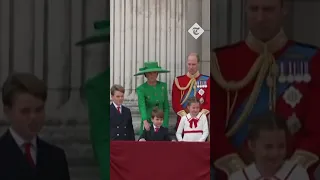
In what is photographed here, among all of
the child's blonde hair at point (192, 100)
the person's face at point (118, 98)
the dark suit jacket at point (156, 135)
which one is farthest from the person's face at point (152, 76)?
the person's face at point (118, 98)

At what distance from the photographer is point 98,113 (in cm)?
198

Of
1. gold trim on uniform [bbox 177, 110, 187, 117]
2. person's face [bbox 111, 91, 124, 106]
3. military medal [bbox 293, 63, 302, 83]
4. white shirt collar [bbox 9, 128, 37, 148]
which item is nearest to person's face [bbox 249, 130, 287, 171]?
military medal [bbox 293, 63, 302, 83]

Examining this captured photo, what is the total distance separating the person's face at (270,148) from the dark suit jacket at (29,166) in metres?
0.57

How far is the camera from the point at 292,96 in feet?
6.37

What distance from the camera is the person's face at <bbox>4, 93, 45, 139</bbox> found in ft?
6.31

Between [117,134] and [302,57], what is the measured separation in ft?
7.57

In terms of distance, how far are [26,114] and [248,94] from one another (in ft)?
2.16

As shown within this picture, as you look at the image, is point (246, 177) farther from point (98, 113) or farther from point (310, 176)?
point (98, 113)

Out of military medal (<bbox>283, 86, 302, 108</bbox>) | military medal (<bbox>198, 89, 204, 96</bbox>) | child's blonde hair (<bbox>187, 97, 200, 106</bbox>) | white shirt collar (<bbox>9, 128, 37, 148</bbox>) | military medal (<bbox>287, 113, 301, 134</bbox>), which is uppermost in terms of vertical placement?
military medal (<bbox>283, 86, 302, 108</bbox>)

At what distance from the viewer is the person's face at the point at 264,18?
1.93 m

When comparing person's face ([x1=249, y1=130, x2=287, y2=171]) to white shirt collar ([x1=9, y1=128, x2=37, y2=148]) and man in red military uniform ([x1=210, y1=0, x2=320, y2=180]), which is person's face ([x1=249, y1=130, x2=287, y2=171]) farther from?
white shirt collar ([x1=9, y1=128, x2=37, y2=148])

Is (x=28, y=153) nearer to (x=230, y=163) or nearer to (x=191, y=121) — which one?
(x=230, y=163)

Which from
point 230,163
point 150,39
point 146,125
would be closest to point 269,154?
point 230,163

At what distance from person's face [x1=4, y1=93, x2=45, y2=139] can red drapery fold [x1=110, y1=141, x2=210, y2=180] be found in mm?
594
